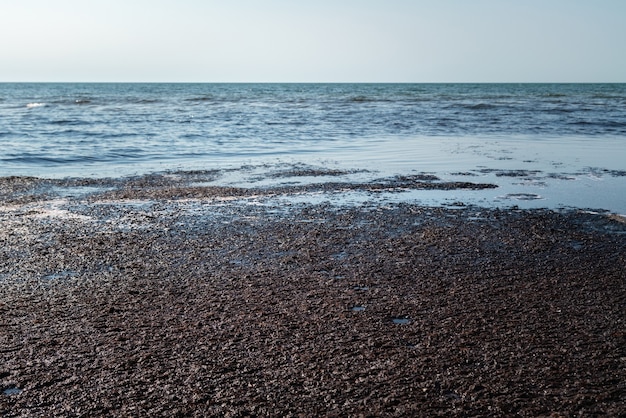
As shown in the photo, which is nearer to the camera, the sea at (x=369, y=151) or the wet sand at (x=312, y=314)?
the wet sand at (x=312, y=314)

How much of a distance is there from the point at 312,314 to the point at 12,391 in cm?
184

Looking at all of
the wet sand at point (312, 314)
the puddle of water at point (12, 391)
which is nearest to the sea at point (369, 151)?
the wet sand at point (312, 314)

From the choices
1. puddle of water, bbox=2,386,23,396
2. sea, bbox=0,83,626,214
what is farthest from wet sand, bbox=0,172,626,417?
sea, bbox=0,83,626,214

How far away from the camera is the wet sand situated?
10.7ft

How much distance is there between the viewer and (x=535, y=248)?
6.13 m

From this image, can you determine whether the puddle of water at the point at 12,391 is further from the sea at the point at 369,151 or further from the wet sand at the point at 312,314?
the sea at the point at 369,151

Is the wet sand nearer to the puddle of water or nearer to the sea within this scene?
the puddle of water

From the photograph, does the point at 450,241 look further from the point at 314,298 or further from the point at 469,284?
the point at 314,298

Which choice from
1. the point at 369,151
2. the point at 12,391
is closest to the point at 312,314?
the point at 12,391

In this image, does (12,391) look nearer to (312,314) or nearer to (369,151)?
(312,314)

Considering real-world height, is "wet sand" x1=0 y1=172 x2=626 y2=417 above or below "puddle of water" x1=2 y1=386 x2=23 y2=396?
above

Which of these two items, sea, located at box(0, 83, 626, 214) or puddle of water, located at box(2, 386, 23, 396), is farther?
sea, located at box(0, 83, 626, 214)

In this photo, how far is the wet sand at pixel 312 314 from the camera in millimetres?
3254

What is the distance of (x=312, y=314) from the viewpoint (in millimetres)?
4340
